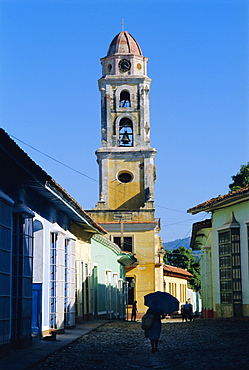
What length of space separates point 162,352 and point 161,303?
2.79 feet

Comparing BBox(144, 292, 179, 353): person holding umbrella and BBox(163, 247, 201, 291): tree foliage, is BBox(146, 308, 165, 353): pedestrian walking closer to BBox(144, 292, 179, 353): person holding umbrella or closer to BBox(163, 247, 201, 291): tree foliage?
BBox(144, 292, 179, 353): person holding umbrella

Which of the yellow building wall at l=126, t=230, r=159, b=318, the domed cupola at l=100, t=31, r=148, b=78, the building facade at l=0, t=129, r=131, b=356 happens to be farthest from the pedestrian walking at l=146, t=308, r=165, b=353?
the domed cupola at l=100, t=31, r=148, b=78

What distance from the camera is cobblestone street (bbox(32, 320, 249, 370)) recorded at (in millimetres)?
9992

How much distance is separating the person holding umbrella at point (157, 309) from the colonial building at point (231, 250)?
6.45 m

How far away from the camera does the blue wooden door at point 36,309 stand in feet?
48.2

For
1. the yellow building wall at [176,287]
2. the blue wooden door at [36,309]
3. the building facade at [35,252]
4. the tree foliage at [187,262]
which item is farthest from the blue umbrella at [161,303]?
the tree foliage at [187,262]

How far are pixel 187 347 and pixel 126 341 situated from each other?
2.56m

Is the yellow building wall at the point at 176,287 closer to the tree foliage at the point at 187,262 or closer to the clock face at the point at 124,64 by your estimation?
the tree foliage at the point at 187,262

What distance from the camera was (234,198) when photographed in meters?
19.2

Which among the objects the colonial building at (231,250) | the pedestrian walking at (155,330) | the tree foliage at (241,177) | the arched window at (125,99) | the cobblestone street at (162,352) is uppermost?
the arched window at (125,99)

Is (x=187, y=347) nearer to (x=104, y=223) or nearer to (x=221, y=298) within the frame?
(x=221, y=298)

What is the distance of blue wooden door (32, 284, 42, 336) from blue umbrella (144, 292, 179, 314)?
3300 mm

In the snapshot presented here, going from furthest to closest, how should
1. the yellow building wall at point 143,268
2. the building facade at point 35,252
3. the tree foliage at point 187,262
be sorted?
the tree foliage at point 187,262
the yellow building wall at point 143,268
the building facade at point 35,252

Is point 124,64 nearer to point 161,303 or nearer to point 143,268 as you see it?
point 143,268
